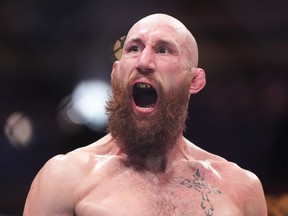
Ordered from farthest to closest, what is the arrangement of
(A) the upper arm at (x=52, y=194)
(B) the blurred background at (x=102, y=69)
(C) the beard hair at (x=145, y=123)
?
(B) the blurred background at (x=102, y=69)
(C) the beard hair at (x=145, y=123)
(A) the upper arm at (x=52, y=194)

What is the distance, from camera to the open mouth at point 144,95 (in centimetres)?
110

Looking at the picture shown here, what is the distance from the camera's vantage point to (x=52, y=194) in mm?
1023

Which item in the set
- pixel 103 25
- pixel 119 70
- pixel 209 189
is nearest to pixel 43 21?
pixel 103 25

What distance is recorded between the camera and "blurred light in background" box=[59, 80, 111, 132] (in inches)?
88.7

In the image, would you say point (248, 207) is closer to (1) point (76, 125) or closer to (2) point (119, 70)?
(2) point (119, 70)

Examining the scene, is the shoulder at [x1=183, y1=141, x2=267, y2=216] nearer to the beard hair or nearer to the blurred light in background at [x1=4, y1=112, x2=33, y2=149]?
the beard hair

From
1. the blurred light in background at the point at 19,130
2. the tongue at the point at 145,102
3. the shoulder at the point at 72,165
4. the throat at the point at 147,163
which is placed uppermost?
the tongue at the point at 145,102

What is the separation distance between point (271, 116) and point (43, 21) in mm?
984

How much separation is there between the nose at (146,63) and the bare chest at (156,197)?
0.20m

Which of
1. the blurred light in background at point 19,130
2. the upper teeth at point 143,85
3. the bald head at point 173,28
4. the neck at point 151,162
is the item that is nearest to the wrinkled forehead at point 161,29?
the bald head at point 173,28

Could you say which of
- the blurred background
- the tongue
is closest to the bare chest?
the tongue

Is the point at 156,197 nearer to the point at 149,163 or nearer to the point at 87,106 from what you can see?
the point at 149,163

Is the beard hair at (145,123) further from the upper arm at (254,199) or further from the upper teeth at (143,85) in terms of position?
the upper arm at (254,199)

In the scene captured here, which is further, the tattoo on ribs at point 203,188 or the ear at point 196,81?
the ear at point 196,81
